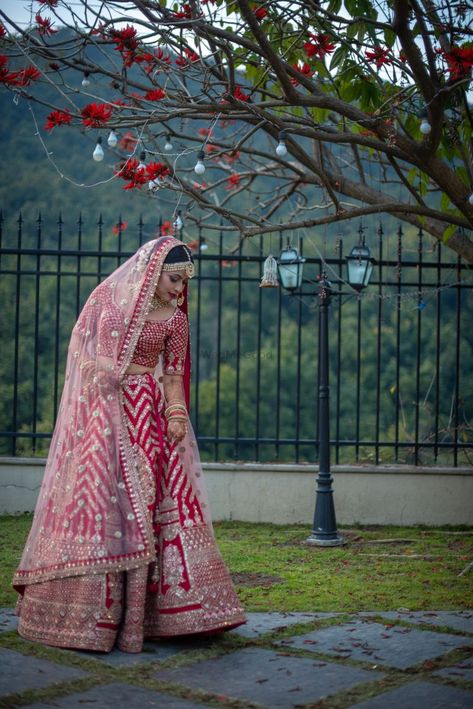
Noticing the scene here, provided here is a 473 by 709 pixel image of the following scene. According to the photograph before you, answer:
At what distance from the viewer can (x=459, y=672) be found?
3.40m

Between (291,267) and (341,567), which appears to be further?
(291,267)

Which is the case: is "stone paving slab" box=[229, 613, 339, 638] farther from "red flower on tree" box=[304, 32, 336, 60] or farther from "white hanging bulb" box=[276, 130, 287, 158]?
"red flower on tree" box=[304, 32, 336, 60]

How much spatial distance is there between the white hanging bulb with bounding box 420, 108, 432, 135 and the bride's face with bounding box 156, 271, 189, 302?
166 centimetres

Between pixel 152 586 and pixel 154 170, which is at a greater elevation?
pixel 154 170

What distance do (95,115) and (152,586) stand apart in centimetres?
262

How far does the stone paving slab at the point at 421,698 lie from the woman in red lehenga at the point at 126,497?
0.91m

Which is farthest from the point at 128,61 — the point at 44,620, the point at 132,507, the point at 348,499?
the point at 348,499

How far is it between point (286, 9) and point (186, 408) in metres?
2.52

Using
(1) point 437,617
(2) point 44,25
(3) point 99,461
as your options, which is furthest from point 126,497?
(2) point 44,25

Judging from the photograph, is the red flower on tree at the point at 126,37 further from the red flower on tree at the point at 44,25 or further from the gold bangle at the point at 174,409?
the gold bangle at the point at 174,409

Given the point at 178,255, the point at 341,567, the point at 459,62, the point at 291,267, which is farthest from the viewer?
the point at 291,267

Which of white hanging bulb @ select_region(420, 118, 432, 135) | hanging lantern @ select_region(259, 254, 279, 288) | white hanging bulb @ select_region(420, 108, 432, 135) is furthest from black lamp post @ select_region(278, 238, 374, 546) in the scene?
white hanging bulb @ select_region(420, 118, 432, 135)

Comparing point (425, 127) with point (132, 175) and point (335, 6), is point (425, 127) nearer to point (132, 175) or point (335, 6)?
point (335, 6)

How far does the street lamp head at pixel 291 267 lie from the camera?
23.3 ft
